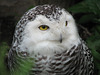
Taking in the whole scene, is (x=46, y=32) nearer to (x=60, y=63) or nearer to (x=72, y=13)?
(x=60, y=63)

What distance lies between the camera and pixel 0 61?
1.38 m

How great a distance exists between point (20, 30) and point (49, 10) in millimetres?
354

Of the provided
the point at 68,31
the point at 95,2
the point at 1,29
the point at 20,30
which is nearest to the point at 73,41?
Answer: the point at 68,31

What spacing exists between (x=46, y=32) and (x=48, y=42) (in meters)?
0.13

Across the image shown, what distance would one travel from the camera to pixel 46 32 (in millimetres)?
2072

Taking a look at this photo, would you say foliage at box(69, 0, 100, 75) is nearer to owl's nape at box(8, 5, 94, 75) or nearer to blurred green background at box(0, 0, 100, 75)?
blurred green background at box(0, 0, 100, 75)

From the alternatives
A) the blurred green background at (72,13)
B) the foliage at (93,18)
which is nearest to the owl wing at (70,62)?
the foliage at (93,18)

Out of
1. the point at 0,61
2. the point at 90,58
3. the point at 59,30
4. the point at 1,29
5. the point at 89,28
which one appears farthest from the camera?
the point at 89,28

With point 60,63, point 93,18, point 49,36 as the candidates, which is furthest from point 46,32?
point 93,18

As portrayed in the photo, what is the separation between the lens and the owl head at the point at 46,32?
2.07 meters

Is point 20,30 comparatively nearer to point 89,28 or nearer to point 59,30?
point 59,30

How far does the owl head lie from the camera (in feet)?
6.78

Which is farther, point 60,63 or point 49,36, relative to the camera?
point 60,63

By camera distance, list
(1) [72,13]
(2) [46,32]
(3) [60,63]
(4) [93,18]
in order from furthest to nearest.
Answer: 1. (1) [72,13]
2. (4) [93,18]
3. (3) [60,63]
4. (2) [46,32]
